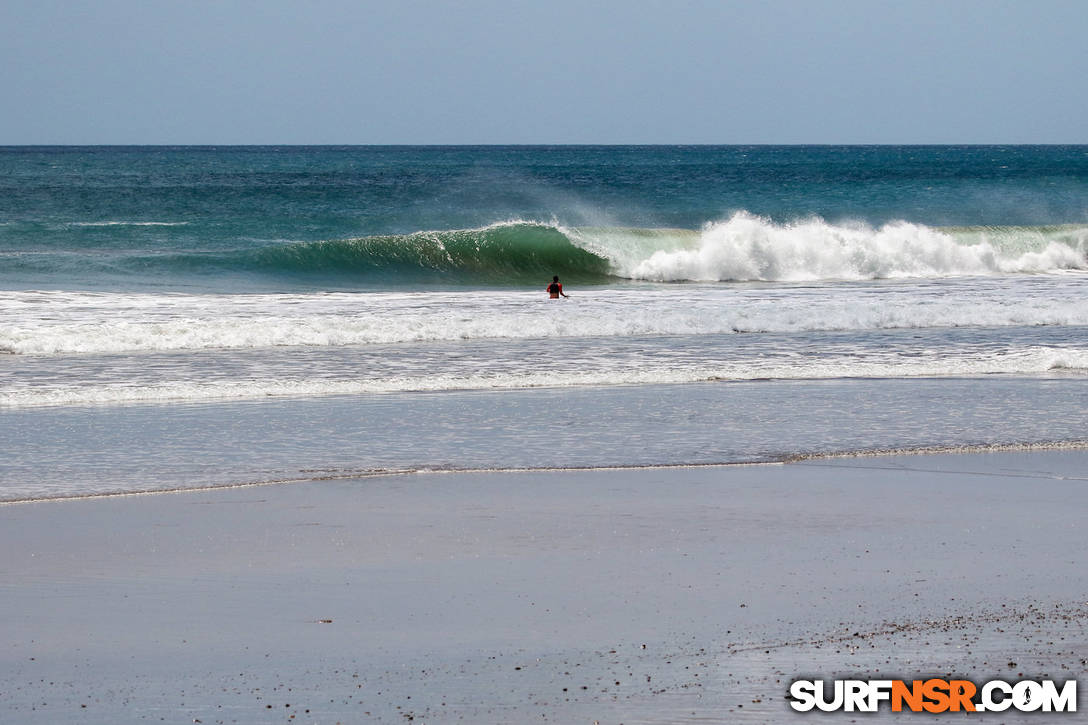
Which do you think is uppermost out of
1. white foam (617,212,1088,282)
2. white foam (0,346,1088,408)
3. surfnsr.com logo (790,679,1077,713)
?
white foam (617,212,1088,282)

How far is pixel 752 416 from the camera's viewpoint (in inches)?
420

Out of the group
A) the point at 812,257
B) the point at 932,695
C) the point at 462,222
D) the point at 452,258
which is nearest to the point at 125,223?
the point at 462,222

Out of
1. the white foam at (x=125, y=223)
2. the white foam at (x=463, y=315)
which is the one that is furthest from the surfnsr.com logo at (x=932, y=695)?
the white foam at (x=125, y=223)

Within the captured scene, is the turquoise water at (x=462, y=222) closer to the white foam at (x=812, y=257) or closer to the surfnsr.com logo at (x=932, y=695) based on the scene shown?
the white foam at (x=812, y=257)

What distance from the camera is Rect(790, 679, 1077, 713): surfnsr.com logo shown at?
4312 millimetres

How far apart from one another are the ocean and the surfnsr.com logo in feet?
14.1

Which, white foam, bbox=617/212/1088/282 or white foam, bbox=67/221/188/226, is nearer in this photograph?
white foam, bbox=617/212/1088/282

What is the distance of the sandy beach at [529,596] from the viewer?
4.50 meters

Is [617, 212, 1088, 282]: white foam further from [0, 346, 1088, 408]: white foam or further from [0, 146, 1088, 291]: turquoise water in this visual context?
[0, 346, 1088, 408]: white foam

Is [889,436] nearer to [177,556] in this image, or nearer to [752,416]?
[752,416]

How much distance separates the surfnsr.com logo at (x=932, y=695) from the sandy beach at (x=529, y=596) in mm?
82

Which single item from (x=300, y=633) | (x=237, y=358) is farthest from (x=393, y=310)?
(x=300, y=633)

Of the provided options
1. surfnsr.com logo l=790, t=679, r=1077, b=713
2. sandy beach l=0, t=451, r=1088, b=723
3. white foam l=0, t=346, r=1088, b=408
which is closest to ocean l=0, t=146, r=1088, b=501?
white foam l=0, t=346, r=1088, b=408

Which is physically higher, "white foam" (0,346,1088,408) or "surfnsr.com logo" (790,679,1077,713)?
"white foam" (0,346,1088,408)
